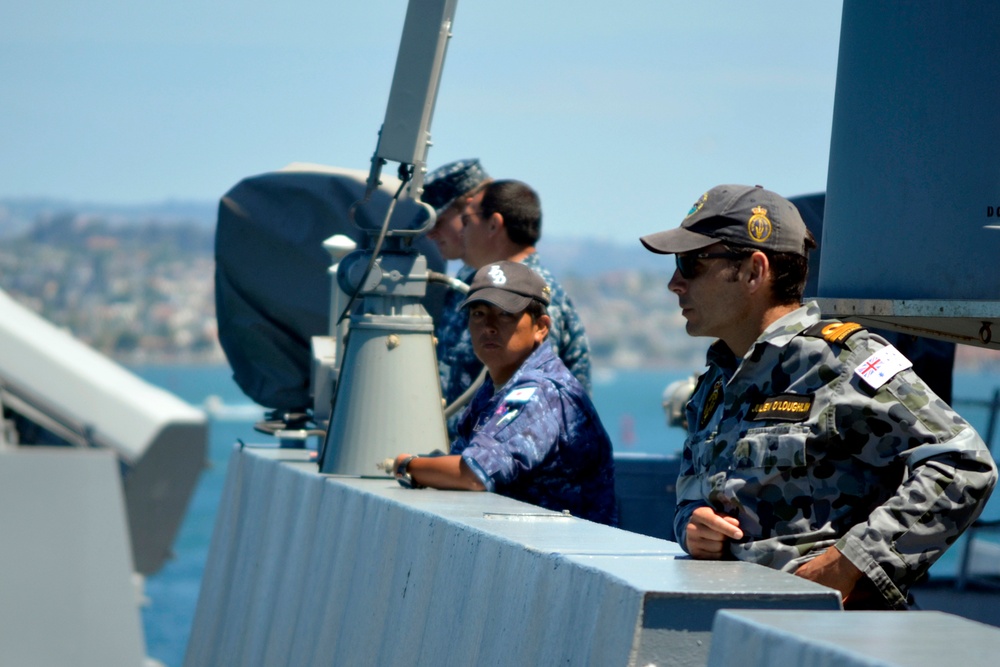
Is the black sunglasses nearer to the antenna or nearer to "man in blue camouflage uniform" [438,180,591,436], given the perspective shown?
the antenna

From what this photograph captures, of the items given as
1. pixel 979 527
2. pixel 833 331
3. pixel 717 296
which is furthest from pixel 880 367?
pixel 979 527

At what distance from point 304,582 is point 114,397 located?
480 cm

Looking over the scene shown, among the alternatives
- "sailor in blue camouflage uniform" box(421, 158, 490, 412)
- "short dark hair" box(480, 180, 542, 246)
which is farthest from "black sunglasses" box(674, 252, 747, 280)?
"sailor in blue camouflage uniform" box(421, 158, 490, 412)

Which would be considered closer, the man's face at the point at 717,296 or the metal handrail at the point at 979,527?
the man's face at the point at 717,296

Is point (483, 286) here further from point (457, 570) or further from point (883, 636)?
point (883, 636)

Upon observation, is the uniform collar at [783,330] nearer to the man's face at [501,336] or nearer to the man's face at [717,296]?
the man's face at [717,296]

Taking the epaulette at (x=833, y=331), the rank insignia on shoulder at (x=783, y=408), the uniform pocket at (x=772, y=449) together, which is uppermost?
the epaulette at (x=833, y=331)

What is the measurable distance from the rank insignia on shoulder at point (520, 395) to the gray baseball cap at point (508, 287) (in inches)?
14.9

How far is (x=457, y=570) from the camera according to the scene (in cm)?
452

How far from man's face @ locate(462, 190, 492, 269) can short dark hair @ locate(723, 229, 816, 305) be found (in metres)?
3.36

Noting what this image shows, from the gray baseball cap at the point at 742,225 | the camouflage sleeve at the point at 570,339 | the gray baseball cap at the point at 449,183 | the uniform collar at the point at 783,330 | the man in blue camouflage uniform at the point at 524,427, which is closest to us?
the uniform collar at the point at 783,330

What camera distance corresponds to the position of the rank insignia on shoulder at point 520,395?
A: 554 centimetres

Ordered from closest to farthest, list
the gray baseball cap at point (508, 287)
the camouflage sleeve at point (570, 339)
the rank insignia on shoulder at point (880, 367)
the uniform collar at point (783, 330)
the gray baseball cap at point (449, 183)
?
the rank insignia on shoulder at point (880, 367)
the uniform collar at point (783, 330)
the gray baseball cap at point (508, 287)
the camouflage sleeve at point (570, 339)
the gray baseball cap at point (449, 183)

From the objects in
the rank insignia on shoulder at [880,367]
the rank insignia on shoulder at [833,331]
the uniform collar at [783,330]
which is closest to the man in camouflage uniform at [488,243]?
the uniform collar at [783,330]
